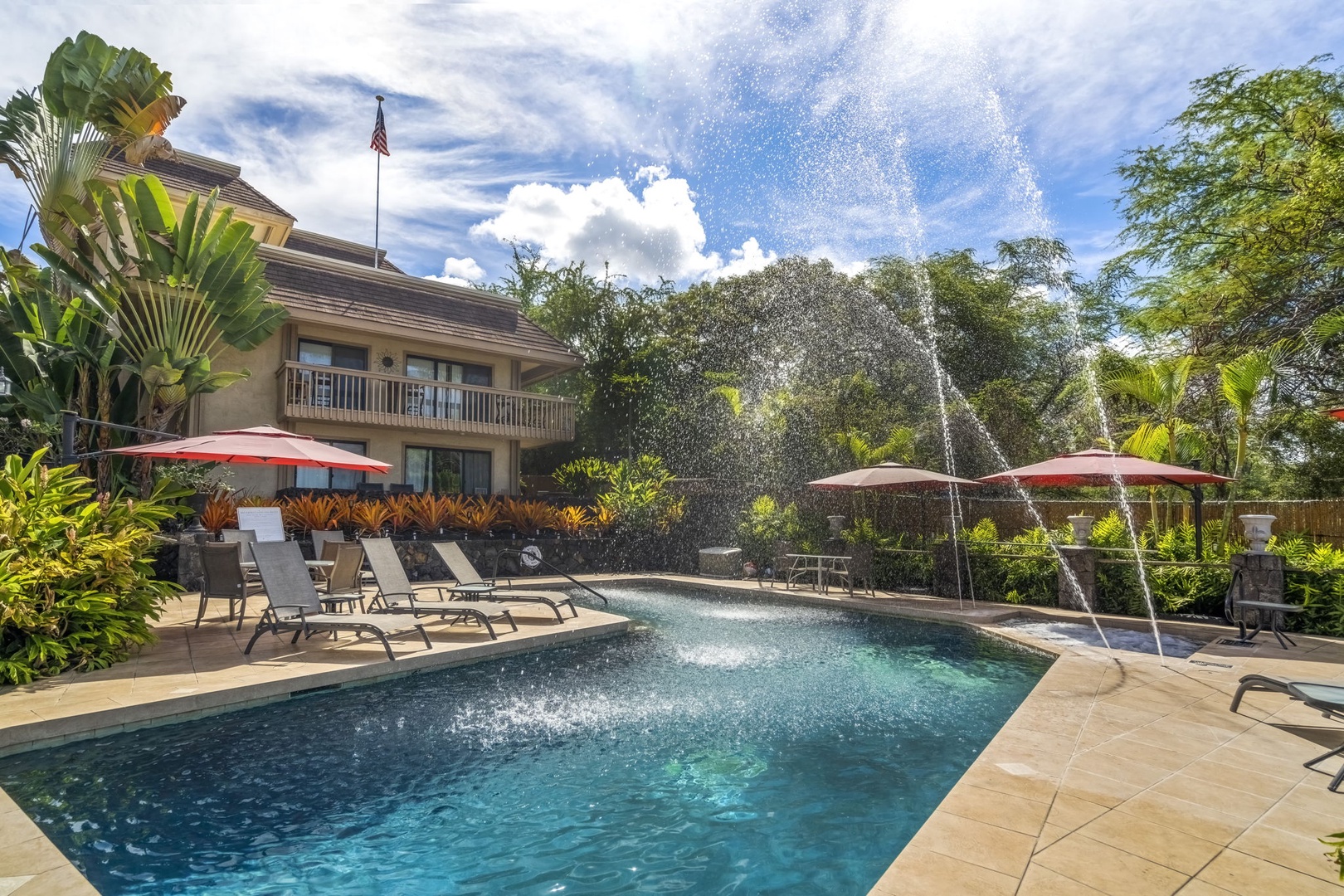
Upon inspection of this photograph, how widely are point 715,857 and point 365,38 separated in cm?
1103

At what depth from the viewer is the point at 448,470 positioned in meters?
20.0

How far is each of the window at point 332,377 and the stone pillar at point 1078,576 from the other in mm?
15343

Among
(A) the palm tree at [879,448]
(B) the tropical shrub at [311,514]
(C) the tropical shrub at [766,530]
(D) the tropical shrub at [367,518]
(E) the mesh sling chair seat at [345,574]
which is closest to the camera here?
(E) the mesh sling chair seat at [345,574]

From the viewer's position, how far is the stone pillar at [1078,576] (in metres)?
11.1

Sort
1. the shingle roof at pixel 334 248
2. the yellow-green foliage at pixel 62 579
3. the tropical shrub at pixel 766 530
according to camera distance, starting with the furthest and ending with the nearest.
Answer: the shingle roof at pixel 334 248
the tropical shrub at pixel 766 530
the yellow-green foliage at pixel 62 579

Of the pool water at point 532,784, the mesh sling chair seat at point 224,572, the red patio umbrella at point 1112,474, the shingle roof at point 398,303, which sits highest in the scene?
the shingle roof at point 398,303

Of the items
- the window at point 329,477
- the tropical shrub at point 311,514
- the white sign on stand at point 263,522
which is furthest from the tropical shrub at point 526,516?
the white sign on stand at point 263,522

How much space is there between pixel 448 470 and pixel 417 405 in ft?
7.75

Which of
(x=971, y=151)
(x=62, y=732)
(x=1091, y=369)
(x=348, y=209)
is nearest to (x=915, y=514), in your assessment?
(x=1091, y=369)

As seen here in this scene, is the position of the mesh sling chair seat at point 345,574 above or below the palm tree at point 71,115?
below

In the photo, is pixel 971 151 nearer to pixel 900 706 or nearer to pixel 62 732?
pixel 900 706

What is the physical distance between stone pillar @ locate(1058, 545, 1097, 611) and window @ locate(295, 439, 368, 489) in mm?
15346

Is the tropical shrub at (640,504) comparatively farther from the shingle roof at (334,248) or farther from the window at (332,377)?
the shingle roof at (334,248)

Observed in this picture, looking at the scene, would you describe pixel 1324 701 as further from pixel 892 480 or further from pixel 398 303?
pixel 398 303
